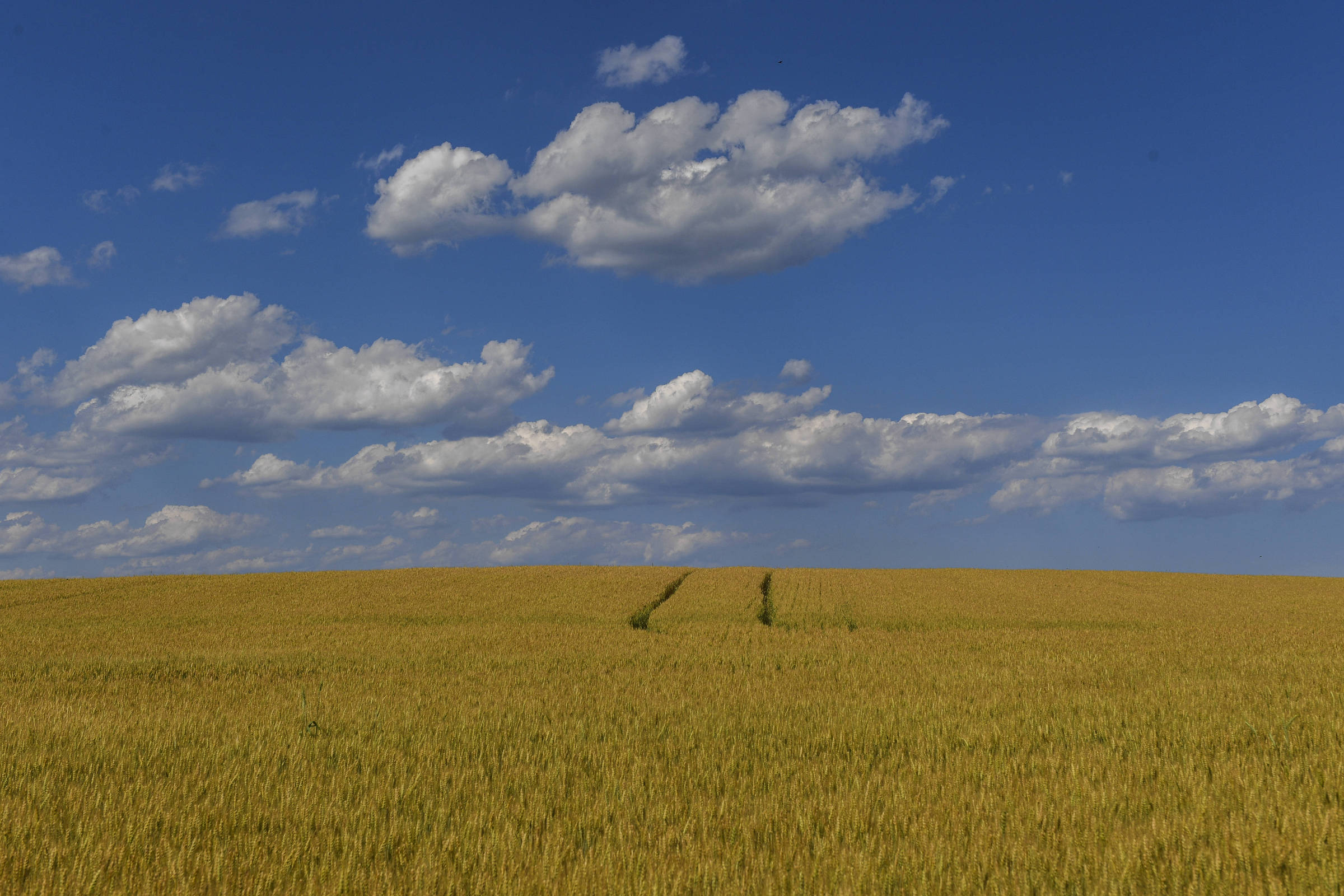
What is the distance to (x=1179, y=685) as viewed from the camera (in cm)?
1383

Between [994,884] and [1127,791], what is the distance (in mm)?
2924

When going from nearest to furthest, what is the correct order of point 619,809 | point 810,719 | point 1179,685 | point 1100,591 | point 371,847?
→ point 371,847, point 619,809, point 810,719, point 1179,685, point 1100,591

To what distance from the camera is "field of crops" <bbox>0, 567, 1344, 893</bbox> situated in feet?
18.6

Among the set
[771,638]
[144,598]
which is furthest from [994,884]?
[144,598]

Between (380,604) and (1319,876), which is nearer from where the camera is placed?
(1319,876)

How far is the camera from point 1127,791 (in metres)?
7.40

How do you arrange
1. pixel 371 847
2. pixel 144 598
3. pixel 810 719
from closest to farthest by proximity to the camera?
pixel 371 847
pixel 810 719
pixel 144 598

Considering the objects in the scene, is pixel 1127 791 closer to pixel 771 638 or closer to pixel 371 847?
pixel 371 847

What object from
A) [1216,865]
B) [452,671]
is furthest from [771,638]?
[1216,865]

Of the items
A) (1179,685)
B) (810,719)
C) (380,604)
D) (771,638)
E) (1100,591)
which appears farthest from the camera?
(1100,591)

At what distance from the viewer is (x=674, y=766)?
852 cm

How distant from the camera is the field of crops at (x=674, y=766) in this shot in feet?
18.6

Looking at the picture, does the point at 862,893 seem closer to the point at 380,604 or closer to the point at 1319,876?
the point at 1319,876

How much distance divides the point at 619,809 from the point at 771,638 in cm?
1508
